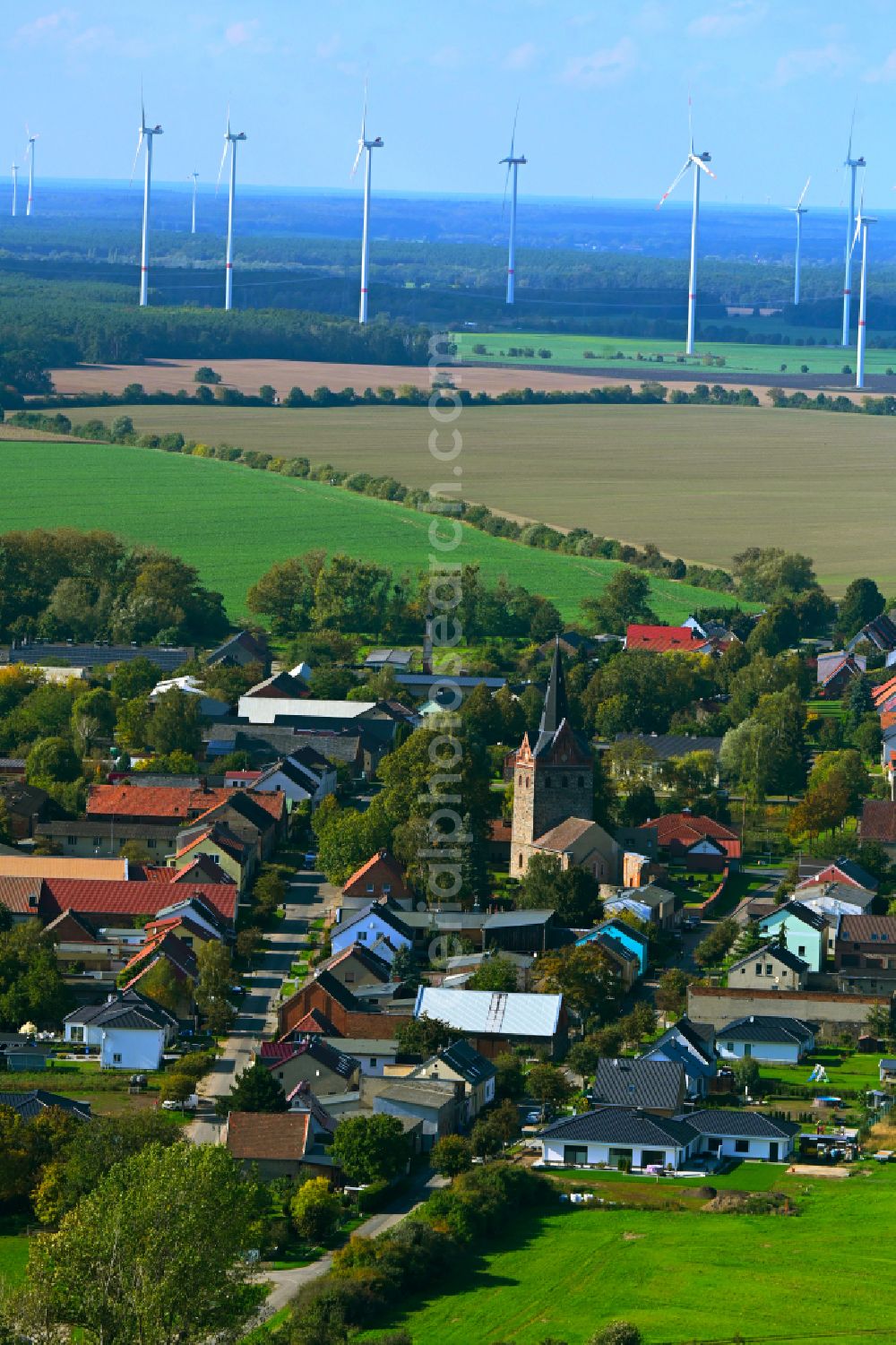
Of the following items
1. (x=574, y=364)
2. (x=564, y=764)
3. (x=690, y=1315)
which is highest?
(x=574, y=364)

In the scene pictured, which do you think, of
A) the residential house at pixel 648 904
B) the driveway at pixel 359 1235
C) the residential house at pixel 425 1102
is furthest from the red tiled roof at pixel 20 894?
the driveway at pixel 359 1235

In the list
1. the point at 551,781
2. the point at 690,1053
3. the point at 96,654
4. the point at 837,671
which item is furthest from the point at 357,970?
the point at 96,654

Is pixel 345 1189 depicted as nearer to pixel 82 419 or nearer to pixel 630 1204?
pixel 630 1204

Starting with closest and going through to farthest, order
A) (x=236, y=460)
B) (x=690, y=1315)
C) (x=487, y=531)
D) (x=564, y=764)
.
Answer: (x=690, y=1315) < (x=564, y=764) < (x=487, y=531) < (x=236, y=460)

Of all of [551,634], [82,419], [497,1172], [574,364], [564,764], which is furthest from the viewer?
[574,364]

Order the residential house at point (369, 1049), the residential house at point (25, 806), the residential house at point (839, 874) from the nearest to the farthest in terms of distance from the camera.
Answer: the residential house at point (369, 1049) → the residential house at point (839, 874) → the residential house at point (25, 806)

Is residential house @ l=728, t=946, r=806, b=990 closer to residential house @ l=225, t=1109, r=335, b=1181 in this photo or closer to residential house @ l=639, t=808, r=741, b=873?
residential house @ l=639, t=808, r=741, b=873

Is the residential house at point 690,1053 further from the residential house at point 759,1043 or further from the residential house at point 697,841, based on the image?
the residential house at point 697,841

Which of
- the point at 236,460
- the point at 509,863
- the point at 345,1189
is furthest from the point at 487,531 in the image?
the point at 345,1189
